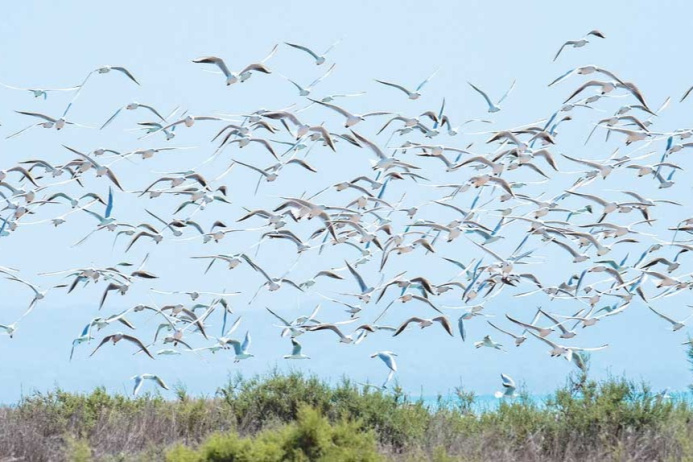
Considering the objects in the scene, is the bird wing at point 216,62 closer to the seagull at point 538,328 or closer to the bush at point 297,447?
the seagull at point 538,328

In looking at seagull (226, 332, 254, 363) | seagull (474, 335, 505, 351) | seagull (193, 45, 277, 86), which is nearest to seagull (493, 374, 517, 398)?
seagull (474, 335, 505, 351)

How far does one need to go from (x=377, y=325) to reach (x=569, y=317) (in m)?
3.35

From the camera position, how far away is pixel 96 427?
16172mm

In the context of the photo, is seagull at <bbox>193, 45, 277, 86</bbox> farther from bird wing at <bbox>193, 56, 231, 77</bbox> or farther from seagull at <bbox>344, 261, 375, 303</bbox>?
seagull at <bbox>344, 261, 375, 303</bbox>

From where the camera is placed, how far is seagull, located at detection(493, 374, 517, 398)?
55.7 feet

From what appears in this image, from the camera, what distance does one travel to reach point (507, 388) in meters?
17.4

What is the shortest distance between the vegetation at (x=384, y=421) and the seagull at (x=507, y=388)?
0.15 meters

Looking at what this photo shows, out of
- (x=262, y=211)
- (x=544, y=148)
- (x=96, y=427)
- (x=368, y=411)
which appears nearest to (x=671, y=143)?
(x=544, y=148)

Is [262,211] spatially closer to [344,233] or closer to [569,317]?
[344,233]

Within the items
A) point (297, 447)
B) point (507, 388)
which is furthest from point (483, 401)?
point (297, 447)

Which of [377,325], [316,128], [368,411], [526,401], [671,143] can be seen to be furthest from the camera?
[671,143]

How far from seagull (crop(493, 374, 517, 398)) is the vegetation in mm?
154

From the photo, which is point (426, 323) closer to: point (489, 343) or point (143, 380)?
point (489, 343)

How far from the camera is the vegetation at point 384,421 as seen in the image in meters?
14.8
